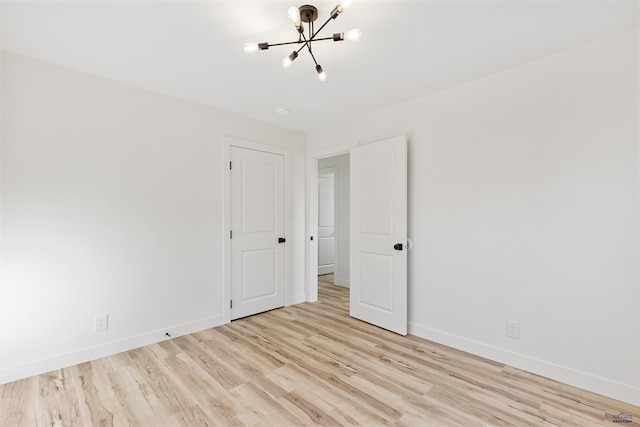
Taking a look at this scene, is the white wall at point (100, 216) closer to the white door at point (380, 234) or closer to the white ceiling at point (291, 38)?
the white ceiling at point (291, 38)

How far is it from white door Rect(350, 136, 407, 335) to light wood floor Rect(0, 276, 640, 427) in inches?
18.3

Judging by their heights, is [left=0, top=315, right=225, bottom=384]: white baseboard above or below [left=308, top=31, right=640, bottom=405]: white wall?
below

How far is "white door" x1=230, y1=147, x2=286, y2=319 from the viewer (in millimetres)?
3479

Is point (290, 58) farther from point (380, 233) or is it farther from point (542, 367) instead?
point (542, 367)

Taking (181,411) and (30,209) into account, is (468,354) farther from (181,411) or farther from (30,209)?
(30,209)

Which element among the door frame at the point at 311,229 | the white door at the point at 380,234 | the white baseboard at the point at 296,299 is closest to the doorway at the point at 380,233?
the white door at the point at 380,234

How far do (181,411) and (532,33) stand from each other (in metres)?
3.38

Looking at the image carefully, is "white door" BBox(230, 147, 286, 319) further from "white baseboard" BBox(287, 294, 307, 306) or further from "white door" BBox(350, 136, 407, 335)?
"white door" BBox(350, 136, 407, 335)

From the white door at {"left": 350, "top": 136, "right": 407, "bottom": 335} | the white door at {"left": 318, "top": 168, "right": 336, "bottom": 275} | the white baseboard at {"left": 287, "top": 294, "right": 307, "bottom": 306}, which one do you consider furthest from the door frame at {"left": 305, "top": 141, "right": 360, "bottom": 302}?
the white door at {"left": 318, "top": 168, "right": 336, "bottom": 275}

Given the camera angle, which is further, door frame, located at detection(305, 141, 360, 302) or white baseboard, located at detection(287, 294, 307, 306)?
door frame, located at detection(305, 141, 360, 302)

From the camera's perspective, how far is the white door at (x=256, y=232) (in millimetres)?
3479

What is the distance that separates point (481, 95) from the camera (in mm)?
2600

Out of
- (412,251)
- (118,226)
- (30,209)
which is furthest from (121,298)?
(412,251)

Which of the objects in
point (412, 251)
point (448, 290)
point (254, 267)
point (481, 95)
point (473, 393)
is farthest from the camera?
point (254, 267)
